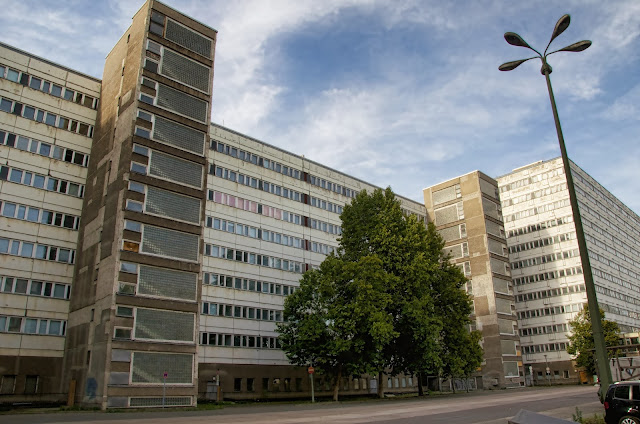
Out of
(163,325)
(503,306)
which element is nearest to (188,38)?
(163,325)

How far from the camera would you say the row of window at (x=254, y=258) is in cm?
5306

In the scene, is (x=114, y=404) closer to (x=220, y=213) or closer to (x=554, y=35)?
(x=220, y=213)

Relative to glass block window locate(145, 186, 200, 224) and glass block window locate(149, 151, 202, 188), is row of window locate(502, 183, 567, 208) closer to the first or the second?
glass block window locate(149, 151, 202, 188)

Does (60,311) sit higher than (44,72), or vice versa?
(44,72)

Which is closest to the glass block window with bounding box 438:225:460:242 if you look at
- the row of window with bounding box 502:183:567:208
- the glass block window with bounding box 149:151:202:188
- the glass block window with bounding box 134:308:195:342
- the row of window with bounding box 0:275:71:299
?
the row of window with bounding box 502:183:567:208

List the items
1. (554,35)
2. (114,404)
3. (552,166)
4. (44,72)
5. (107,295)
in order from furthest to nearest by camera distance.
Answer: (552,166)
(44,72)
(107,295)
(114,404)
(554,35)

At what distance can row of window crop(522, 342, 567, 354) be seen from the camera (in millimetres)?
93812

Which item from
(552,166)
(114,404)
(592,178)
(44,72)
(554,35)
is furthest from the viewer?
(592,178)

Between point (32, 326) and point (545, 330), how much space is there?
8699cm

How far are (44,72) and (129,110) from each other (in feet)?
35.7

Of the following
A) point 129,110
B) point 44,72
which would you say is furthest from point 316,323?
point 44,72

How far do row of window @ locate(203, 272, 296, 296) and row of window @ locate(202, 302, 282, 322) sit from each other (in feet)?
6.77

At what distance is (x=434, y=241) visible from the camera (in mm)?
49688

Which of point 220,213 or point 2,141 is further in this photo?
point 220,213
